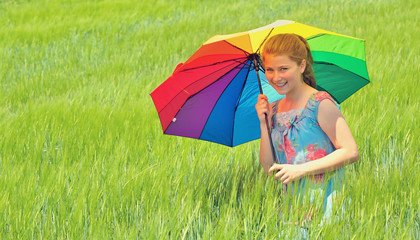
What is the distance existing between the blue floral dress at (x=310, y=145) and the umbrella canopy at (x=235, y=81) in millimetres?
234

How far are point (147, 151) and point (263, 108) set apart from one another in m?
0.94

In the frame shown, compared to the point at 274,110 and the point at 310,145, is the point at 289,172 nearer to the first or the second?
the point at 310,145

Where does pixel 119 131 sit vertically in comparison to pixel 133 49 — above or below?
below

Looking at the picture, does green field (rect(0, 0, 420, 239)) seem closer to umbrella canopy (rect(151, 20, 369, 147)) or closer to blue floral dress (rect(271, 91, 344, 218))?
blue floral dress (rect(271, 91, 344, 218))

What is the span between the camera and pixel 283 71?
174 cm

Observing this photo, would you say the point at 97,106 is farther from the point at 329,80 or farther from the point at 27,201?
the point at 329,80

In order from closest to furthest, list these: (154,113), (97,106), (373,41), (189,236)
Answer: (189,236) → (154,113) → (97,106) → (373,41)

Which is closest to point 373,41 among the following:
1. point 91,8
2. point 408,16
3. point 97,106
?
point 408,16

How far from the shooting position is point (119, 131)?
3045 millimetres

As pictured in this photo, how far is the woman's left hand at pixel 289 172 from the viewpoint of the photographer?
1.70 m

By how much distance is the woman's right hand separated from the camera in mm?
1840

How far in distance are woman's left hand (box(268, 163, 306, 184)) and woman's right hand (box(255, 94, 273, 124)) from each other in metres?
0.20

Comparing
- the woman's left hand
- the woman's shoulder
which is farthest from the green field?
the woman's shoulder

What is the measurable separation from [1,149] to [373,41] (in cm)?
376
